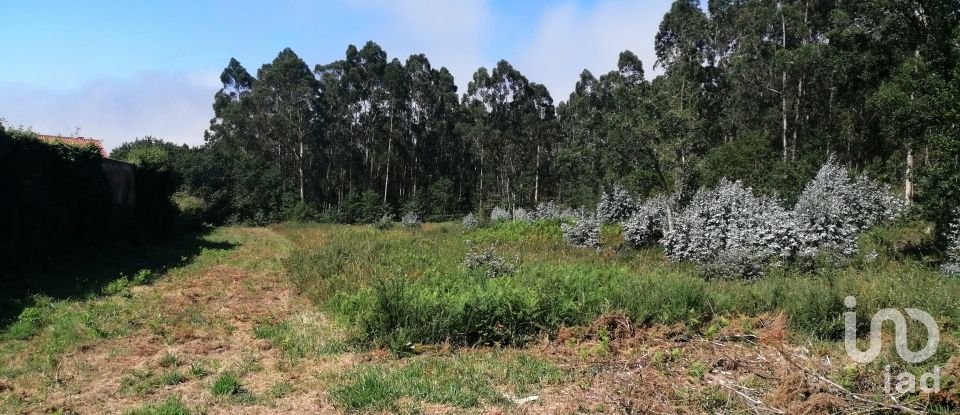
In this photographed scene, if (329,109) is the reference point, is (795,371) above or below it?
below

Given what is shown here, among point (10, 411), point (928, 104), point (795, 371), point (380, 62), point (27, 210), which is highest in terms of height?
point (380, 62)

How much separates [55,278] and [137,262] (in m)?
2.84

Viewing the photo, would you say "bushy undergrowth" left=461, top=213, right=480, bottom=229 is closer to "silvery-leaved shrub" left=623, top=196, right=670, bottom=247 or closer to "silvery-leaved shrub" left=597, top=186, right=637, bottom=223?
"silvery-leaved shrub" left=597, top=186, right=637, bottom=223

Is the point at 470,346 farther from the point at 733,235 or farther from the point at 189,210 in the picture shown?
the point at 189,210

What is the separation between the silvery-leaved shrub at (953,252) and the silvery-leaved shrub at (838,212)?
59.4 inches

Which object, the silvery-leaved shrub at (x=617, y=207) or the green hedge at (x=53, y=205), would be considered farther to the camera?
the silvery-leaved shrub at (x=617, y=207)

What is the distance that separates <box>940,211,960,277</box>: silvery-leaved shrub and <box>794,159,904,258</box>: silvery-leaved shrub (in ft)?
4.95

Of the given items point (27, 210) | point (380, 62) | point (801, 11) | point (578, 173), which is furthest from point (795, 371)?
point (380, 62)

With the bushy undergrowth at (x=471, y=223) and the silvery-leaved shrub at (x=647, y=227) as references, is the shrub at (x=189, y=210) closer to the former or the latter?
the bushy undergrowth at (x=471, y=223)

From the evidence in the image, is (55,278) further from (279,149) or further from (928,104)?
(279,149)

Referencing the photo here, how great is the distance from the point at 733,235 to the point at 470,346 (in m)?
7.99

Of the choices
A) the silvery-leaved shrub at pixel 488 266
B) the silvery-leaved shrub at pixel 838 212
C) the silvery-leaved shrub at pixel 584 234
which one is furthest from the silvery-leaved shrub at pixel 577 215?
the silvery-leaved shrub at pixel 488 266

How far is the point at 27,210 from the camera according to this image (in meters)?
10.9

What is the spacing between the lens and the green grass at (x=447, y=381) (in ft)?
15.6
